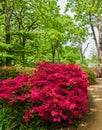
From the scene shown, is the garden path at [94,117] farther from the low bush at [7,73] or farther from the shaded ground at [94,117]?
the low bush at [7,73]

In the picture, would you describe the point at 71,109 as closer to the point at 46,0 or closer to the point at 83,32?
the point at 46,0

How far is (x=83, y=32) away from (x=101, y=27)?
13.4ft

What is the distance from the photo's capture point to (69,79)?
23.7 ft

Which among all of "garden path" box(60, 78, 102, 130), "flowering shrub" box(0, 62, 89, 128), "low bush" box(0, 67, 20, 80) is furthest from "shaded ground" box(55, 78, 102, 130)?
"low bush" box(0, 67, 20, 80)

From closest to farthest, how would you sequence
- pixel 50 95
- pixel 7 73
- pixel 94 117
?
pixel 50 95 → pixel 94 117 → pixel 7 73

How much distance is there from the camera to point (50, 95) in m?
6.52

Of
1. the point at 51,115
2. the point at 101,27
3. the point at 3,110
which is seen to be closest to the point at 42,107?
the point at 51,115

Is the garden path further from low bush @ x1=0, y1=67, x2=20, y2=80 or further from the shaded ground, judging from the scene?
low bush @ x1=0, y1=67, x2=20, y2=80

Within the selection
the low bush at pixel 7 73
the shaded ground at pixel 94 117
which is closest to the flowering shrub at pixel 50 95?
the shaded ground at pixel 94 117

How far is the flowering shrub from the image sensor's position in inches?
252

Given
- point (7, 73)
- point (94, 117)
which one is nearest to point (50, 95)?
point (94, 117)

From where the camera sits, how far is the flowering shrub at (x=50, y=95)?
639cm

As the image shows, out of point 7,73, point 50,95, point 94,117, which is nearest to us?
point 50,95

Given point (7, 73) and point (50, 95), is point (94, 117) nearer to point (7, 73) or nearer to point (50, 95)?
point (50, 95)
